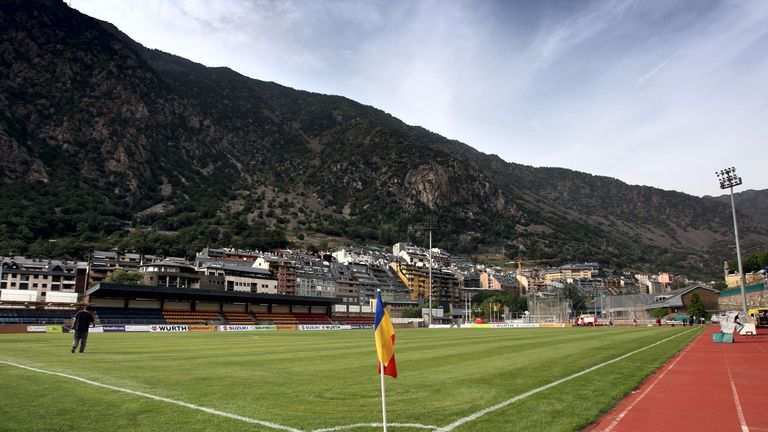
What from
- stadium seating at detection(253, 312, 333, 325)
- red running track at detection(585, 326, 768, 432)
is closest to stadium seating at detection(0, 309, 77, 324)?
stadium seating at detection(253, 312, 333, 325)

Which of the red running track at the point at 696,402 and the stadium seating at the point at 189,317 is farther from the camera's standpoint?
the stadium seating at the point at 189,317

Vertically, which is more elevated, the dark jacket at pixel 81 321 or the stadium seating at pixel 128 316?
the dark jacket at pixel 81 321

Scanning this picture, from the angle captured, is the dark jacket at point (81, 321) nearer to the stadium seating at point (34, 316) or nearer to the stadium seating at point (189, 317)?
the stadium seating at point (34, 316)

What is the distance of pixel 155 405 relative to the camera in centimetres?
1009

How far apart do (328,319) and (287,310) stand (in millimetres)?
8184

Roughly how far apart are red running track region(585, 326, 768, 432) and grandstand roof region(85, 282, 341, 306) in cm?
6794

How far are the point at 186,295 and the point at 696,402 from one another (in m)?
74.6

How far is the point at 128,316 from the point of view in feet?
222

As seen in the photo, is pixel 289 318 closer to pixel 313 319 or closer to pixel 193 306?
pixel 313 319

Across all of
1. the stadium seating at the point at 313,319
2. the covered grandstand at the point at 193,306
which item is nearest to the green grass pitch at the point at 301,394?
the covered grandstand at the point at 193,306

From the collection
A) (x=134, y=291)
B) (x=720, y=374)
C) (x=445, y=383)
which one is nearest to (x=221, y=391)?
(x=445, y=383)

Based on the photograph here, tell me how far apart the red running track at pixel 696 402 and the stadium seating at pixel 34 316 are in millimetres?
65032

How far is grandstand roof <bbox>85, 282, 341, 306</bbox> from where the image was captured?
67250 millimetres

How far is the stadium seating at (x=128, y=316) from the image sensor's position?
64.1 m
